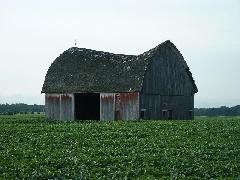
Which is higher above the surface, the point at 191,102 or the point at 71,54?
the point at 71,54

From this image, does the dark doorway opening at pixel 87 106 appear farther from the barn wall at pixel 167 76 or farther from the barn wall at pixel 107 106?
the barn wall at pixel 167 76

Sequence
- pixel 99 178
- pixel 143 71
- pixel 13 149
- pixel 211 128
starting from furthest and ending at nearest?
1. pixel 143 71
2. pixel 211 128
3. pixel 13 149
4. pixel 99 178

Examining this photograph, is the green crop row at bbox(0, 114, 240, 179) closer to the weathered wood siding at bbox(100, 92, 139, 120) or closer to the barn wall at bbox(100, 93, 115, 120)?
the weathered wood siding at bbox(100, 92, 139, 120)

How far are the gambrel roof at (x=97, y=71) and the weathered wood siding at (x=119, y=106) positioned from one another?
2.43 feet

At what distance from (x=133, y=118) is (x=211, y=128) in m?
14.6

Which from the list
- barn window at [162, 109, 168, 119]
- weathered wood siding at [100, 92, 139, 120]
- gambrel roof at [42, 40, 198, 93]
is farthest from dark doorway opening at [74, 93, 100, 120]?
barn window at [162, 109, 168, 119]

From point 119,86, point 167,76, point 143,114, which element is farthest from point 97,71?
point 167,76

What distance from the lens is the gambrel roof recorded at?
4762 cm

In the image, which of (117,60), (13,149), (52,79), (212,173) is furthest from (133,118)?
(212,173)

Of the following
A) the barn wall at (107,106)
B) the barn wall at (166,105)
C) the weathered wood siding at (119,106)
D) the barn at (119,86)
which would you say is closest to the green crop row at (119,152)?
the weathered wood siding at (119,106)

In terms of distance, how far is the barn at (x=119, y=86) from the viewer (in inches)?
1864

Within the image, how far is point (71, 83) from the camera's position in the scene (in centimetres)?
5150

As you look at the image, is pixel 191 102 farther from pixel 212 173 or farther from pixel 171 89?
pixel 212 173

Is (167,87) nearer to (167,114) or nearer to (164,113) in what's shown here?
(164,113)
